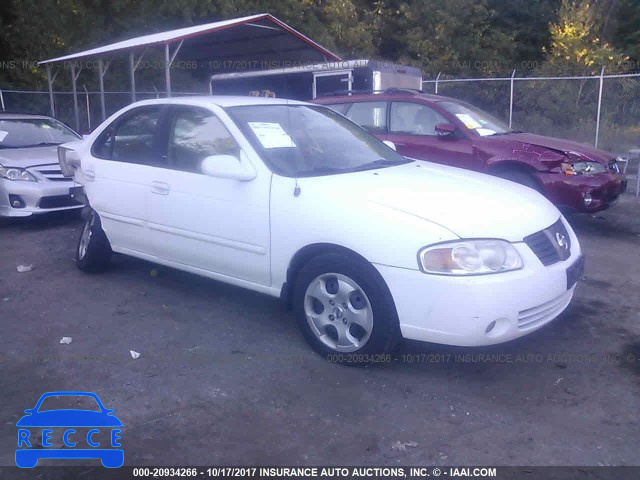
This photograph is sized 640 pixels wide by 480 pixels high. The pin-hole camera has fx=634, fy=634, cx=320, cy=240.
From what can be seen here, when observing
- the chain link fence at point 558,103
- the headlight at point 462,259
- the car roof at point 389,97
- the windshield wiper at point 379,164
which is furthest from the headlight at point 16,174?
the chain link fence at point 558,103

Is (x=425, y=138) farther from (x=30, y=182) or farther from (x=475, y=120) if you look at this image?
(x=30, y=182)

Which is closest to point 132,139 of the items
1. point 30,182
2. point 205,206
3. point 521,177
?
point 205,206

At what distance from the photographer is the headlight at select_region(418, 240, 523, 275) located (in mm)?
3586

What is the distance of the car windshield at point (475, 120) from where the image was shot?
26.4 ft

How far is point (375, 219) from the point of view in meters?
3.78

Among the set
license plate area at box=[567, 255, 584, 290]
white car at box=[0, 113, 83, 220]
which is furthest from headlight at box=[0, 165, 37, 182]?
license plate area at box=[567, 255, 584, 290]

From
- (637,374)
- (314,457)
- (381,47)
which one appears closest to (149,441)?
(314,457)

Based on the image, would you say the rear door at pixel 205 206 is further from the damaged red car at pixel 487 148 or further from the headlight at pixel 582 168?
the headlight at pixel 582 168

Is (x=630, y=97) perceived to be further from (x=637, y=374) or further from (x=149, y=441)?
(x=149, y=441)

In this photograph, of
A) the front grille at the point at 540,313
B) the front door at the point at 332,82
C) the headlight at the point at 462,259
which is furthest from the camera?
the front door at the point at 332,82

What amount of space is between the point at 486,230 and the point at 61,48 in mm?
19948

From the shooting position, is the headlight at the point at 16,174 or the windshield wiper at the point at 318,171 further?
the headlight at the point at 16,174

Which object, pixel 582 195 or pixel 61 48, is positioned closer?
pixel 582 195

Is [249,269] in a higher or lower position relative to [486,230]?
lower
